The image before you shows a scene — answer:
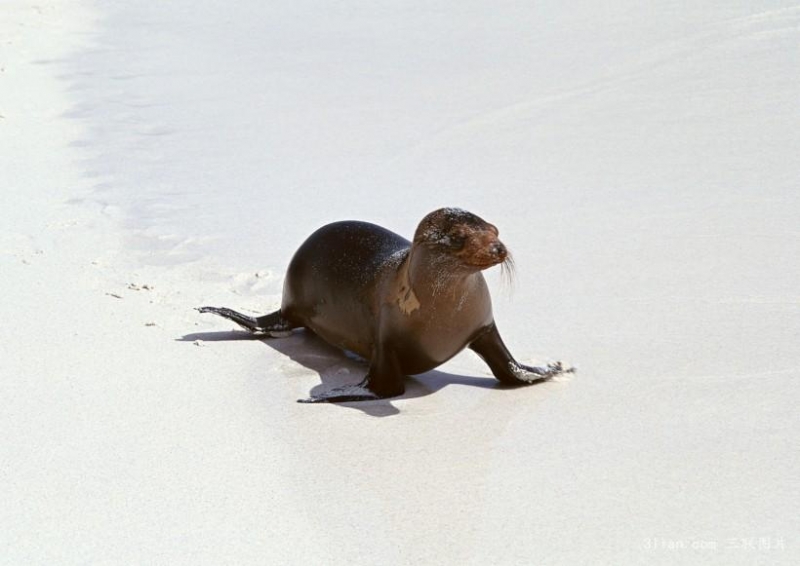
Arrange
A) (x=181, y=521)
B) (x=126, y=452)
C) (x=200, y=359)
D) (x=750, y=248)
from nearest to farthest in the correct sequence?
(x=181, y=521) < (x=126, y=452) < (x=200, y=359) < (x=750, y=248)

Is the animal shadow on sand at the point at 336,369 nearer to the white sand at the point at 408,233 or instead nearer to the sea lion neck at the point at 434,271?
the white sand at the point at 408,233

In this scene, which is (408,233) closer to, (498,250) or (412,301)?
(412,301)

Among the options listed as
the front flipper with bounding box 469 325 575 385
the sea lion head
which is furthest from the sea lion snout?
the front flipper with bounding box 469 325 575 385

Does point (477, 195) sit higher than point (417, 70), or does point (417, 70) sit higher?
point (417, 70)

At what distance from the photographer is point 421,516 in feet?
9.61

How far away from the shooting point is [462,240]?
12.2 feet

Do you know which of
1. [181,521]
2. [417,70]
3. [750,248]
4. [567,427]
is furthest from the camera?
[417,70]

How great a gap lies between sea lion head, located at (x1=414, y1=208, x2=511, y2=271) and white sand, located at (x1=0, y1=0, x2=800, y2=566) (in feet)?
1.56

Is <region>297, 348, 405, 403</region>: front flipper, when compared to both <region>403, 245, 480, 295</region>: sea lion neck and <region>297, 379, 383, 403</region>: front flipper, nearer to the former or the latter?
<region>297, 379, 383, 403</region>: front flipper

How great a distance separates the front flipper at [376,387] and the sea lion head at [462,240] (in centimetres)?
41

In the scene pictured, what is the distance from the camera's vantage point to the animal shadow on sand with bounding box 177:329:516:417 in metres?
3.84

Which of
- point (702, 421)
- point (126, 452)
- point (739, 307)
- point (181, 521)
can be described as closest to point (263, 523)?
point (181, 521)

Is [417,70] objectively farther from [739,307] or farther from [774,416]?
[774,416]

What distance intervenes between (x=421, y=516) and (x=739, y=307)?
1.91 m
